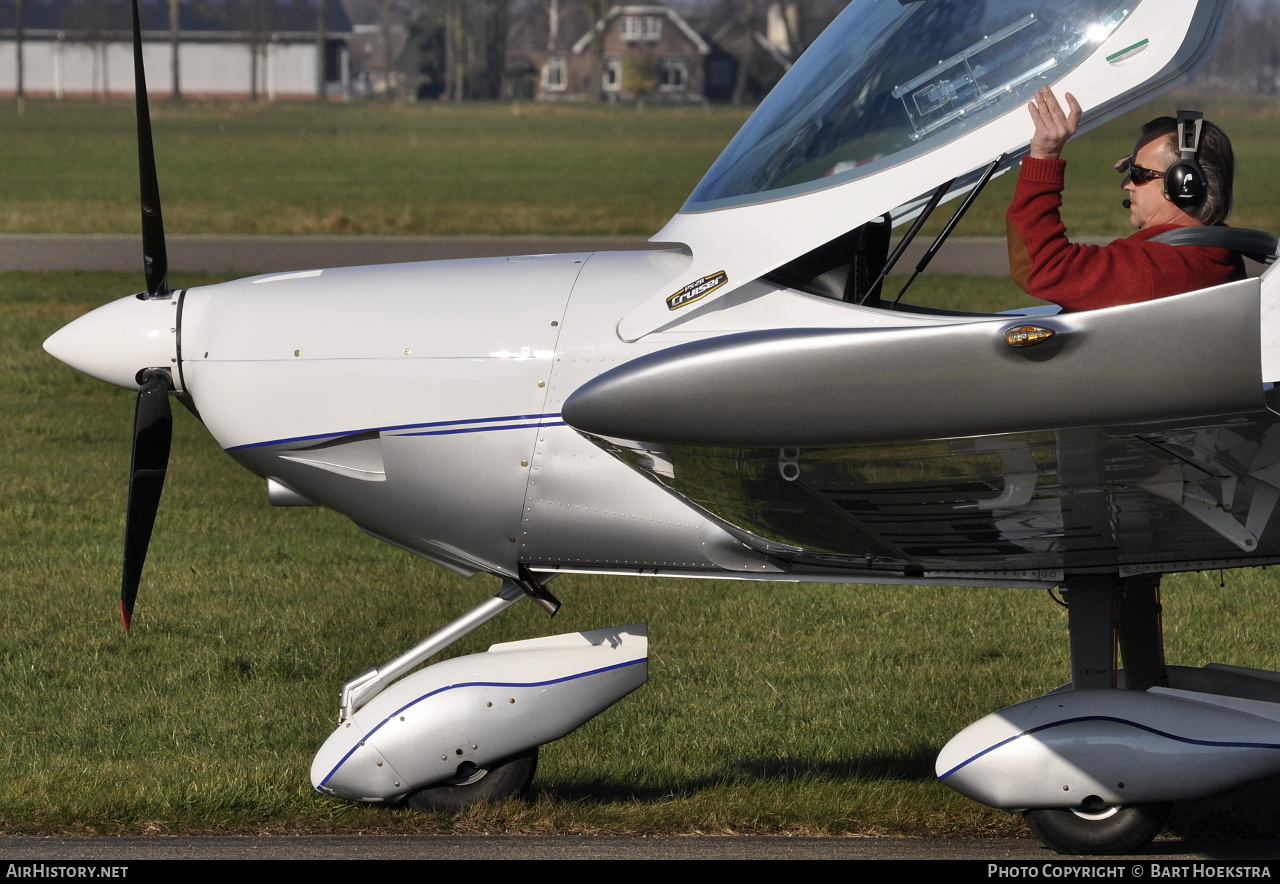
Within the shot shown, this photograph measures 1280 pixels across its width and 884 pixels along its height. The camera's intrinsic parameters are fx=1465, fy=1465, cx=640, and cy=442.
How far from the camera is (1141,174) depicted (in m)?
4.05

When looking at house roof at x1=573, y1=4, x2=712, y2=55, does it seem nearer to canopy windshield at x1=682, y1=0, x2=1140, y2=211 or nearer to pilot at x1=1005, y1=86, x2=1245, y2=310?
canopy windshield at x1=682, y1=0, x2=1140, y2=211

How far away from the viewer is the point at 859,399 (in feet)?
10.2

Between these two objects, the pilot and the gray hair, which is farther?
the gray hair

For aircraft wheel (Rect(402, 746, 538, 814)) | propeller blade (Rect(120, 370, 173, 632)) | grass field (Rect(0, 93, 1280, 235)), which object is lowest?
aircraft wheel (Rect(402, 746, 538, 814))

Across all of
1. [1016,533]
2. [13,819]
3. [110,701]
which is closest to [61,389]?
[110,701]

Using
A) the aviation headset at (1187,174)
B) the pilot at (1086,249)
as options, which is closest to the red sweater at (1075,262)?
the pilot at (1086,249)

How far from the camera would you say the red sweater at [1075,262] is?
360cm

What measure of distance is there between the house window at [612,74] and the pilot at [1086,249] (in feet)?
358

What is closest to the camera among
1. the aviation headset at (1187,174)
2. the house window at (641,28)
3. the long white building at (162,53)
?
the aviation headset at (1187,174)

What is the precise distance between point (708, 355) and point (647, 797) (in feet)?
7.25

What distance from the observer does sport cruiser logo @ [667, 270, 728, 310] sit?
3914 mm

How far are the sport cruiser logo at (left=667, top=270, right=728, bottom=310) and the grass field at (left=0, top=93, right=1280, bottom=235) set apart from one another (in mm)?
14998

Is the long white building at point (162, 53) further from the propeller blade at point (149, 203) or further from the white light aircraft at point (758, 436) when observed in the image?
the white light aircraft at point (758, 436)

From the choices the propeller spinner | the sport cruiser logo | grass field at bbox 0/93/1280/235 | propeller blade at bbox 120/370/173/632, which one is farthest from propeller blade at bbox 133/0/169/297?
grass field at bbox 0/93/1280/235
